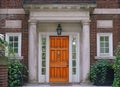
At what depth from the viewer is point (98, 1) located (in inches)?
626

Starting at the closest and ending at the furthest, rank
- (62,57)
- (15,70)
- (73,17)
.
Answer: (15,70)
(73,17)
(62,57)

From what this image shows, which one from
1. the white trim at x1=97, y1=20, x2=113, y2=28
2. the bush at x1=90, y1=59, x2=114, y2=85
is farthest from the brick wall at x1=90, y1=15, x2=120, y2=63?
the bush at x1=90, y1=59, x2=114, y2=85

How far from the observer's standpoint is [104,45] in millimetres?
15836

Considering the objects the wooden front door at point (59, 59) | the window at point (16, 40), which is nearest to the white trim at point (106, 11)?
the wooden front door at point (59, 59)

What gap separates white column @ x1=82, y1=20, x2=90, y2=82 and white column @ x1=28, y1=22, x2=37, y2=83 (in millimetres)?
2225

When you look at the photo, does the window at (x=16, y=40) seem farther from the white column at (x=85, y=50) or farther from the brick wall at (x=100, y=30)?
the brick wall at (x=100, y=30)

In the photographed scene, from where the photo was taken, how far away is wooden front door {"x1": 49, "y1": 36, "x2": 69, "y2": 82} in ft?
52.1

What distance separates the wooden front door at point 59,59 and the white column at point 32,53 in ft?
3.84

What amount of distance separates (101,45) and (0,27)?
4949mm

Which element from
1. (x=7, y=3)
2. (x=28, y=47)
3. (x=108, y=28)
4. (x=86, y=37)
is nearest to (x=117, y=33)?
(x=108, y=28)

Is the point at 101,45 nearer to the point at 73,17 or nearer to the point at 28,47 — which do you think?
the point at 73,17

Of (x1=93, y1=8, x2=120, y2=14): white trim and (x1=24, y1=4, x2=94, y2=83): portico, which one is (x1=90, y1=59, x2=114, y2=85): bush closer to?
(x1=24, y1=4, x2=94, y2=83): portico

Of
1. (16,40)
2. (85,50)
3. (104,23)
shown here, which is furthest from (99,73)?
(16,40)

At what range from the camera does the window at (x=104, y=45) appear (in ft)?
51.5
